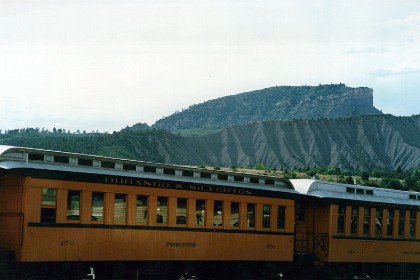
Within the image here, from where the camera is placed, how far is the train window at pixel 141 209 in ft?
75.9

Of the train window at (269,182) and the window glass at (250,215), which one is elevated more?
the train window at (269,182)

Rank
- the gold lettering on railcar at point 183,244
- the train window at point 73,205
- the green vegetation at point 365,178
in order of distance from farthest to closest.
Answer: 1. the green vegetation at point 365,178
2. the gold lettering on railcar at point 183,244
3. the train window at point 73,205

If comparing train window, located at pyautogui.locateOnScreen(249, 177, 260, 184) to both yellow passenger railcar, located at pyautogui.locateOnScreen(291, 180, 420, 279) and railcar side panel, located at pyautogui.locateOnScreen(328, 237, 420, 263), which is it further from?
railcar side panel, located at pyautogui.locateOnScreen(328, 237, 420, 263)

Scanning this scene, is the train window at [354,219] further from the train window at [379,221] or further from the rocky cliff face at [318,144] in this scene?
the rocky cliff face at [318,144]

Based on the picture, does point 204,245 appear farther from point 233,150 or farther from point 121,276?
point 233,150

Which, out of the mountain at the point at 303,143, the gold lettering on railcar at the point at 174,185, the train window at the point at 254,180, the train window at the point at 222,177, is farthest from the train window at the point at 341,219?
the mountain at the point at 303,143

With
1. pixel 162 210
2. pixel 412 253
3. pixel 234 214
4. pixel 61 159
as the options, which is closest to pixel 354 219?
pixel 412 253

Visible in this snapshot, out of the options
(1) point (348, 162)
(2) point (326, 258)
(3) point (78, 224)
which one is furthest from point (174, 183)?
(1) point (348, 162)

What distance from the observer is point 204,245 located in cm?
2530

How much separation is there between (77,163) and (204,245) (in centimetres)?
609

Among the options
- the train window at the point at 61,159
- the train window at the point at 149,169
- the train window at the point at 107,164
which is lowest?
the train window at the point at 149,169

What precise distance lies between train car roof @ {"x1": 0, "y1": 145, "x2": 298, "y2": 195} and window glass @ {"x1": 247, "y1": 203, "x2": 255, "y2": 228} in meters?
0.74

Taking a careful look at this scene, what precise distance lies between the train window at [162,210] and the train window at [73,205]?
3.31 metres

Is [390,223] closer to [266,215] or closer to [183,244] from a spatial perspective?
[266,215]
